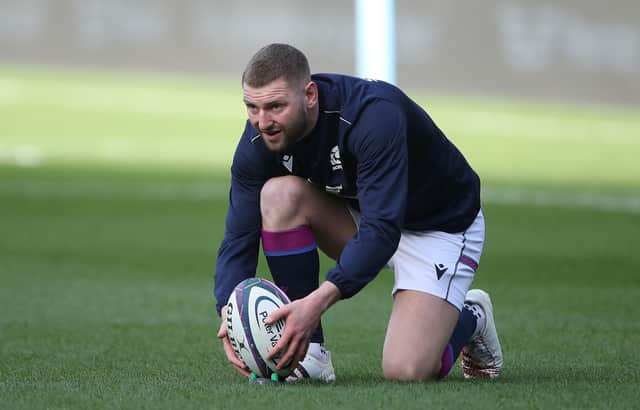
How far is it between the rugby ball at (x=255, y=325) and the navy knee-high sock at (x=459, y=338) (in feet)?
2.33

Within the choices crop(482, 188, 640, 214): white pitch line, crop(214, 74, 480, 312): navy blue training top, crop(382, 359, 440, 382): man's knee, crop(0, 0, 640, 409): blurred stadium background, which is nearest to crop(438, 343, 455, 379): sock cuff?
crop(382, 359, 440, 382): man's knee

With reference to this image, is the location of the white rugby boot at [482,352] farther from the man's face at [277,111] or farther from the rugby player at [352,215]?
the man's face at [277,111]

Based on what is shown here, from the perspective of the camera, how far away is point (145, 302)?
772cm

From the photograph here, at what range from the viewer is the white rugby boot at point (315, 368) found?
5.06m

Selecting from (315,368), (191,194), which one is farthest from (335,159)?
(191,194)

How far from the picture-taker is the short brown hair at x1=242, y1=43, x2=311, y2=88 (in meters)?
4.64

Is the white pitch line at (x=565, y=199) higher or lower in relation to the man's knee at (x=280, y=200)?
lower

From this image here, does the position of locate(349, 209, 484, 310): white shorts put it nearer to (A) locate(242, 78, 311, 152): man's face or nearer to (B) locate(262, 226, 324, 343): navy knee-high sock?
(B) locate(262, 226, 324, 343): navy knee-high sock

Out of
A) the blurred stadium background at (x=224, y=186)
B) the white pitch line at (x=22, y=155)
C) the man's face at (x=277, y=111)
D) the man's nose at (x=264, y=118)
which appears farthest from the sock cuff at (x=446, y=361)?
the white pitch line at (x=22, y=155)

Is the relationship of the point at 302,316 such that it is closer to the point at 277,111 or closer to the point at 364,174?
the point at 364,174

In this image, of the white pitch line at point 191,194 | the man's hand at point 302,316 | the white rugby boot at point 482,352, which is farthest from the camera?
the white pitch line at point 191,194

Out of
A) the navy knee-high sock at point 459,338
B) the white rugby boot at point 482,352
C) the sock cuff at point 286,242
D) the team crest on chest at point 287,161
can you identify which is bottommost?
the white rugby boot at point 482,352

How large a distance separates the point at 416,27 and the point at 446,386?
22583 millimetres

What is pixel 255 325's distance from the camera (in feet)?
15.6
